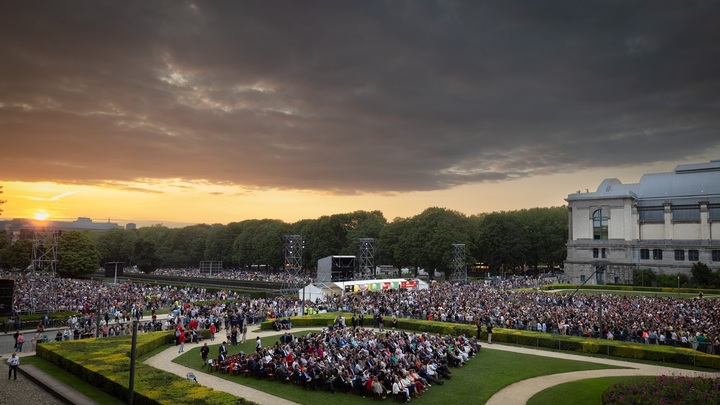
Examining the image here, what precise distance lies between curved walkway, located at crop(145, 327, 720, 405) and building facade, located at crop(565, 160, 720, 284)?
162 feet

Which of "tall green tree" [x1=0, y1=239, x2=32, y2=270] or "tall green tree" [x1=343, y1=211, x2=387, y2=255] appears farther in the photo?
"tall green tree" [x1=343, y1=211, x2=387, y2=255]

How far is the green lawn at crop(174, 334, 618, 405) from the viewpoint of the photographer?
1914 cm

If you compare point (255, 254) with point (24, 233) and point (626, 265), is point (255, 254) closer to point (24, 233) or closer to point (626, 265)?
point (24, 233)

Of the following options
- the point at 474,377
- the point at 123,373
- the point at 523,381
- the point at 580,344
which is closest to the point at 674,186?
the point at 580,344

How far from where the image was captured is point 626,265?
75562 mm

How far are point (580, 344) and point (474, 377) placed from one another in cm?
998

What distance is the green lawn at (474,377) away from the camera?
19.1 metres

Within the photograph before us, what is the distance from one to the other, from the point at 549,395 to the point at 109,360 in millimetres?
20088

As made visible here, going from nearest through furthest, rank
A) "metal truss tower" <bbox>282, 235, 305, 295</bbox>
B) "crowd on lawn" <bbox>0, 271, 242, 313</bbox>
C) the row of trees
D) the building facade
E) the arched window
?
"crowd on lawn" <bbox>0, 271, 242, 313</bbox>, "metal truss tower" <bbox>282, 235, 305, 295</bbox>, the building facade, the arched window, the row of trees

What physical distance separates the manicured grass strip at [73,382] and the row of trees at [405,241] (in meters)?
68.7

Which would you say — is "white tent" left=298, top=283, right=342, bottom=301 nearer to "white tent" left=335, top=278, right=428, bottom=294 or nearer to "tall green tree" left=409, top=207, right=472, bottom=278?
"white tent" left=335, top=278, right=428, bottom=294

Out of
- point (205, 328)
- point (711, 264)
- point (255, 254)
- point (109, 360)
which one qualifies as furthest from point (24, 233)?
point (711, 264)

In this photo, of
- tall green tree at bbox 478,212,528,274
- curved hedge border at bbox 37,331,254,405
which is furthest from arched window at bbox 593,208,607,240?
curved hedge border at bbox 37,331,254,405

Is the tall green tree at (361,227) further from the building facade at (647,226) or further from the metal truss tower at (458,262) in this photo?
the building facade at (647,226)
